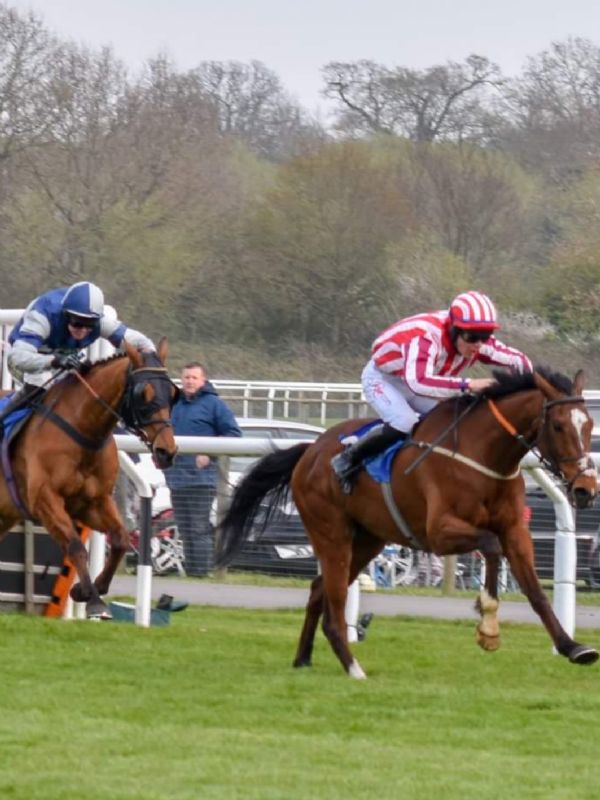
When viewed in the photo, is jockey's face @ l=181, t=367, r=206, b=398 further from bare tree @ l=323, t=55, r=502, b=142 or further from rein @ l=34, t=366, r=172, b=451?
bare tree @ l=323, t=55, r=502, b=142

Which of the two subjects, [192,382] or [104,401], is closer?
[104,401]

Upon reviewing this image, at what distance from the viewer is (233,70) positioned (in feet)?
167

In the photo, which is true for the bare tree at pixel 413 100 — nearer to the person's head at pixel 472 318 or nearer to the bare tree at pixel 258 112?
the bare tree at pixel 258 112

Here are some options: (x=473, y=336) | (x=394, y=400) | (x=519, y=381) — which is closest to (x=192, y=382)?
(x=394, y=400)

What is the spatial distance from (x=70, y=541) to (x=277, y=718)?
8.17 feet

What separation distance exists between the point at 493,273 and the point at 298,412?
461 inches

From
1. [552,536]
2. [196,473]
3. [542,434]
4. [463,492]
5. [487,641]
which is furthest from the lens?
[196,473]

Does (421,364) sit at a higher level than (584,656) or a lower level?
higher

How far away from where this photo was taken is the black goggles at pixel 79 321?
9.20 m

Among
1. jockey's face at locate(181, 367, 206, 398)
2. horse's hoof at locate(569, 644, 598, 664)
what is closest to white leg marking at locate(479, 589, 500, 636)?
horse's hoof at locate(569, 644, 598, 664)

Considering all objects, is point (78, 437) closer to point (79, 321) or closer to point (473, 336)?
point (79, 321)

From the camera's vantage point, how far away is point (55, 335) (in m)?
9.32

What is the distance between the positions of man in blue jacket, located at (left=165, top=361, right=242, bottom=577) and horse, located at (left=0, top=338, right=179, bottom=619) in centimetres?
230

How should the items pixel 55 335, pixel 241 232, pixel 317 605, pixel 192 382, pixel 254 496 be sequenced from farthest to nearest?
pixel 241 232, pixel 192 382, pixel 55 335, pixel 254 496, pixel 317 605
